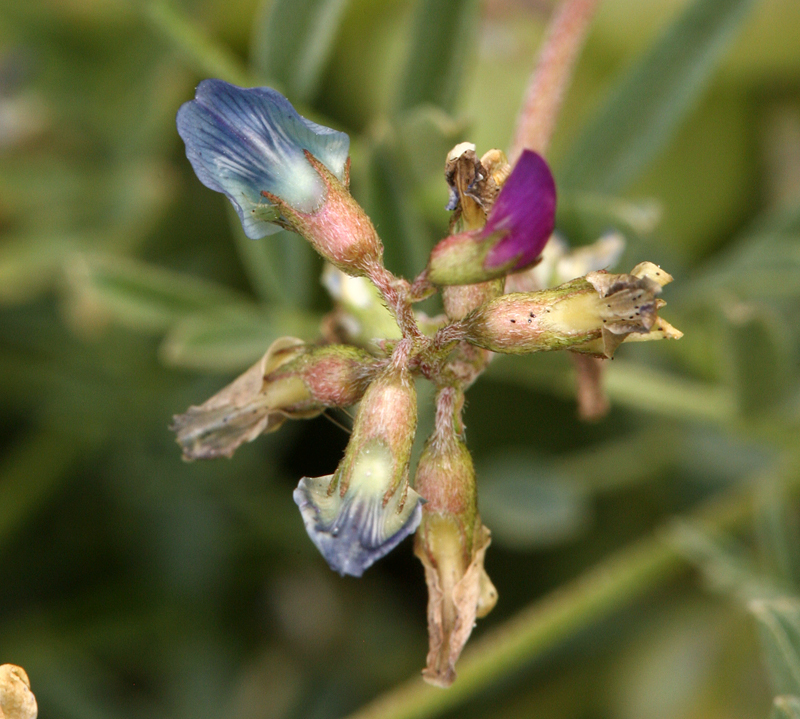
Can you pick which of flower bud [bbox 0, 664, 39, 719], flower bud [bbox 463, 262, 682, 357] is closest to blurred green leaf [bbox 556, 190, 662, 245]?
flower bud [bbox 463, 262, 682, 357]

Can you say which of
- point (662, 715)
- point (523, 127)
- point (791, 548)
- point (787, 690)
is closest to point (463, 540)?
point (787, 690)

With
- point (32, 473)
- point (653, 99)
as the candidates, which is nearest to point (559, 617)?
point (653, 99)

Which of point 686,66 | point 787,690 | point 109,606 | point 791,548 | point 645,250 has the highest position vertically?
point 686,66

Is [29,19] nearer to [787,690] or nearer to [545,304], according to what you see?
[545,304]

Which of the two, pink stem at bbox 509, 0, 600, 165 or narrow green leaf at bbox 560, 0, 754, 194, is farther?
narrow green leaf at bbox 560, 0, 754, 194

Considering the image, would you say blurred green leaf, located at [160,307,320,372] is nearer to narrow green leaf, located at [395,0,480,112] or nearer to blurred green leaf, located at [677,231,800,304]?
narrow green leaf, located at [395,0,480,112]

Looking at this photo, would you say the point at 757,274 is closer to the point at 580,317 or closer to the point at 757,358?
the point at 757,358
